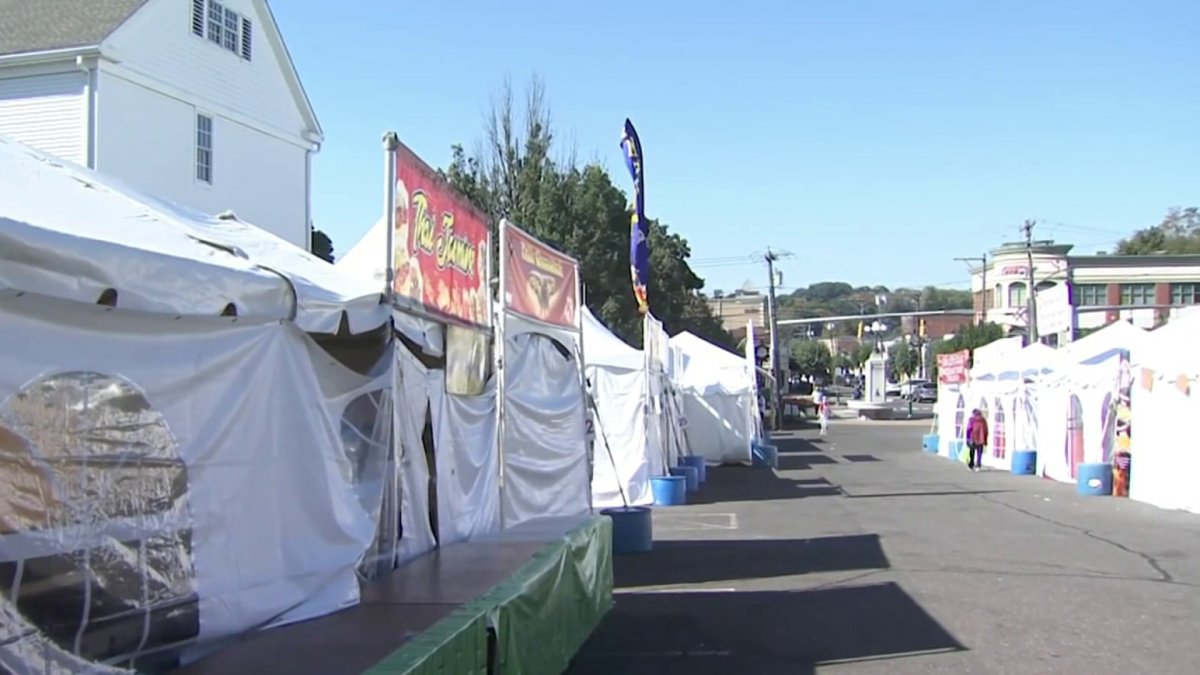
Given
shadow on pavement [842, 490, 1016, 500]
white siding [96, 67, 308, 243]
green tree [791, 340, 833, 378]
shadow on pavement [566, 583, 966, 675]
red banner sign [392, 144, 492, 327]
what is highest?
white siding [96, 67, 308, 243]

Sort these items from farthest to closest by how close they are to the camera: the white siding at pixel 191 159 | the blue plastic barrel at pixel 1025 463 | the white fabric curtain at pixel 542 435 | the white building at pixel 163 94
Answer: the blue plastic barrel at pixel 1025 463
the white siding at pixel 191 159
the white building at pixel 163 94
the white fabric curtain at pixel 542 435

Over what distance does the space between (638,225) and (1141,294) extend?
249 ft

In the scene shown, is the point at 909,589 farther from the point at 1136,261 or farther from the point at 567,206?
the point at 1136,261

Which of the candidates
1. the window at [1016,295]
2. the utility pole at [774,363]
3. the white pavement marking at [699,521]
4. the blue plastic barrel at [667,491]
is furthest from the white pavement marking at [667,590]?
the window at [1016,295]

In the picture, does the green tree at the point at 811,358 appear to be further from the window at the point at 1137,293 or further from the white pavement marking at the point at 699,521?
the white pavement marking at the point at 699,521

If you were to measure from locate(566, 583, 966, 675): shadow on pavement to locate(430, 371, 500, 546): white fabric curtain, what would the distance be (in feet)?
4.73

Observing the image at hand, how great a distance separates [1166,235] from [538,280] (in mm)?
111735

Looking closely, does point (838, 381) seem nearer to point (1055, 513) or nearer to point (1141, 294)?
point (1141, 294)

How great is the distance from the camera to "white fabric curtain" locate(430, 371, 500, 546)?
8969 mm

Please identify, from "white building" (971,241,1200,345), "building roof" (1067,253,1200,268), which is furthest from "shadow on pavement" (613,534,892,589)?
"building roof" (1067,253,1200,268)

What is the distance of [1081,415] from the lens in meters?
25.2

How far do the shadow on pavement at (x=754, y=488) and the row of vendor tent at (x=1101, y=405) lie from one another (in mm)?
5648

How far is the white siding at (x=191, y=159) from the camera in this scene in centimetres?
2147

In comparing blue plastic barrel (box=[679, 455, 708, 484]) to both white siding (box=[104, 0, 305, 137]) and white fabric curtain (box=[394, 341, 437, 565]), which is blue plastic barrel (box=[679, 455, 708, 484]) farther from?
white fabric curtain (box=[394, 341, 437, 565])
